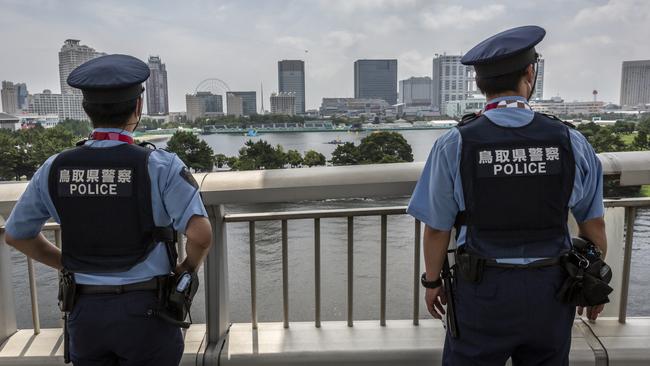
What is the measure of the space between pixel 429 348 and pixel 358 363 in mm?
307

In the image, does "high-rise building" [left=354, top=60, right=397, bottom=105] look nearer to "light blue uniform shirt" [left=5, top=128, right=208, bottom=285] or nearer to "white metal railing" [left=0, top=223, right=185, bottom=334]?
"white metal railing" [left=0, top=223, right=185, bottom=334]


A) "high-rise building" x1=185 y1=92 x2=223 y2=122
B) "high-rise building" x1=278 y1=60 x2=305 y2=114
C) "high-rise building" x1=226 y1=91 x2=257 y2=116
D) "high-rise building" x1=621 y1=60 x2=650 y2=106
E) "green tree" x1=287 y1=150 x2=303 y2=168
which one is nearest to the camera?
"green tree" x1=287 y1=150 x2=303 y2=168

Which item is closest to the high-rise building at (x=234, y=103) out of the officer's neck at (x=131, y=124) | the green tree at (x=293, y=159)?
the green tree at (x=293, y=159)

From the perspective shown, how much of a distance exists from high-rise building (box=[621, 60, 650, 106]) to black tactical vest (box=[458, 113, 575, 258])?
11.8 metres

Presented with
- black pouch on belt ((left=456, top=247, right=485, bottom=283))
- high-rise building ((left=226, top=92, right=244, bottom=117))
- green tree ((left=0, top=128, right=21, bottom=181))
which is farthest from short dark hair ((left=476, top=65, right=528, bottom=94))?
high-rise building ((left=226, top=92, right=244, bottom=117))

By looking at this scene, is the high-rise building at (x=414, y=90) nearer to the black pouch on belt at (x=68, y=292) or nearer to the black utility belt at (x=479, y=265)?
the black utility belt at (x=479, y=265)

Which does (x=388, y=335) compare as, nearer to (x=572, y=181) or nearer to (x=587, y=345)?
(x=587, y=345)

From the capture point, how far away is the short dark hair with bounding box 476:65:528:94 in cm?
139

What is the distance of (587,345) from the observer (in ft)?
6.64

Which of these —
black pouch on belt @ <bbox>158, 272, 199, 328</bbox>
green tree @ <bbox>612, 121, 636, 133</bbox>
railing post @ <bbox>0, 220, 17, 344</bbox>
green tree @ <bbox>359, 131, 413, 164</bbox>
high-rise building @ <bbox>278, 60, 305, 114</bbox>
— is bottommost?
railing post @ <bbox>0, 220, 17, 344</bbox>

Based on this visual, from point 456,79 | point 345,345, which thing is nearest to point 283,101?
point 456,79

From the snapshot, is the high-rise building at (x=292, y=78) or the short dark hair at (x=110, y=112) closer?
the short dark hair at (x=110, y=112)

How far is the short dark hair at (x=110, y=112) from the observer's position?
4.46 ft

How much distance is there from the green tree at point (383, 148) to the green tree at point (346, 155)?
7 centimetres
